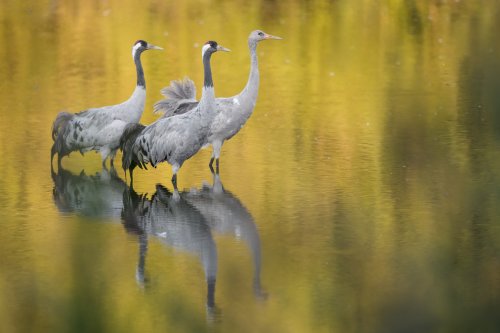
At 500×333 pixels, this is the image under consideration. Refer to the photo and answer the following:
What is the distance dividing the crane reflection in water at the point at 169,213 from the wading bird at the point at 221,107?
2.00 ft

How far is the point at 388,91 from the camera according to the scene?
55.8 feet

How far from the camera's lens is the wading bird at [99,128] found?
12.8m

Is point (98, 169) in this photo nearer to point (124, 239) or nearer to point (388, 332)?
point (124, 239)

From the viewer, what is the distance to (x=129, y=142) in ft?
40.6

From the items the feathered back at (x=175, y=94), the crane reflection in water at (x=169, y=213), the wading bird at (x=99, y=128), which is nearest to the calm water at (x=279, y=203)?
the crane reflection in water at (x=169, y=213)

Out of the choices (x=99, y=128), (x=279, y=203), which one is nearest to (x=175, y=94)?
(x=99, y=128)

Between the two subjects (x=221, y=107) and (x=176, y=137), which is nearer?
(x=176, y=137)

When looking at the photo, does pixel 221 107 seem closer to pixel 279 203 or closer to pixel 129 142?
pixel 129 142

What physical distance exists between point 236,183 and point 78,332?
14.1 feet

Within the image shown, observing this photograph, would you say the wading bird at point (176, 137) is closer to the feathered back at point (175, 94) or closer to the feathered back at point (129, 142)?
the feathered back at point (129, 142)

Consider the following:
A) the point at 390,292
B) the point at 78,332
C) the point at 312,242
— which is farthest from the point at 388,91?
the point at 78,332

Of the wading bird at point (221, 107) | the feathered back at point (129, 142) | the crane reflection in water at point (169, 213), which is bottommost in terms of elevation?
the crane reflection in water at point (169, 213)

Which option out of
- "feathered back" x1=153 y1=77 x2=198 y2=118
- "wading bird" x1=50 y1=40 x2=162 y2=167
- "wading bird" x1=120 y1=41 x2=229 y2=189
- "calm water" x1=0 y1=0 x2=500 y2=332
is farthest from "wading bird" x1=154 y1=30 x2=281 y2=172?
"wading bird" x1=120 y1=41 x2=229 y2=189

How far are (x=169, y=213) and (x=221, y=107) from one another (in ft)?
7.19
